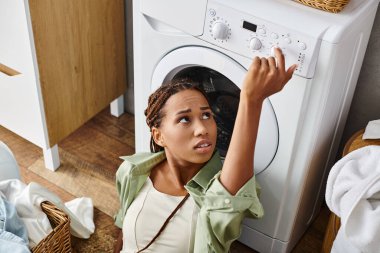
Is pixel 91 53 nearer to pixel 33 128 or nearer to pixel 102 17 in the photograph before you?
pixel 102 17

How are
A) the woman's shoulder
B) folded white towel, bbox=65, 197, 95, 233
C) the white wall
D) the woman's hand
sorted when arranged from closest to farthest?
the woman's hand, the woman's shoulder, the white wall, folded white towel, bbox=65, 197, 95, 233

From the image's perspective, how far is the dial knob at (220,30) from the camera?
1446mm

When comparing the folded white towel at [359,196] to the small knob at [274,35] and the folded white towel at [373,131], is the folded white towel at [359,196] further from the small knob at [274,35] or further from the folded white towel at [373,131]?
the small knob at [274,35]

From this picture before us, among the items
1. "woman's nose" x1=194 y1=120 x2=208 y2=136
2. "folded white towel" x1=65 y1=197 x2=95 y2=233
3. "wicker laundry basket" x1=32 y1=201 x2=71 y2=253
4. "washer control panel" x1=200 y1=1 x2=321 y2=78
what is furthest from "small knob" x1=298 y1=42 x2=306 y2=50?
"folded white towel" x1=65 y1=197 x2=95 y2=233

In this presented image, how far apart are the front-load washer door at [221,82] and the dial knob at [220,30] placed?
0.20 feet

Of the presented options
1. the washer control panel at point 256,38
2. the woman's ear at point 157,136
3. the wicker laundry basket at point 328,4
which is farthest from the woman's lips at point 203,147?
the wicker laundry basket at point 328,4

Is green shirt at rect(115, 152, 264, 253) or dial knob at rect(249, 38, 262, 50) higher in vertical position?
dial knob at rect(249, 38, 262, 50)

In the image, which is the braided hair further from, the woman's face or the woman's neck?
the woman's neck

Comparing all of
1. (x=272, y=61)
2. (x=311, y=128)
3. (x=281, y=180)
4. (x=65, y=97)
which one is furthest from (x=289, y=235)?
(x=65, y=97)

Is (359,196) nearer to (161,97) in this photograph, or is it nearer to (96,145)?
(161,97)

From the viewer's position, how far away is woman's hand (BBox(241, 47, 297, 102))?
1.18m

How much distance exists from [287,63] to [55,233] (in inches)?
32.4

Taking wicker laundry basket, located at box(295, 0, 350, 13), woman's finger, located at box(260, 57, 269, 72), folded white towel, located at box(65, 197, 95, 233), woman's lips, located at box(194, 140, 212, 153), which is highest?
wicker laundry basket, located at box(295, 0, 350, 13)

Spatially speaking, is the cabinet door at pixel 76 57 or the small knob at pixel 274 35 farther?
the cabinet door at pixel 76 57
